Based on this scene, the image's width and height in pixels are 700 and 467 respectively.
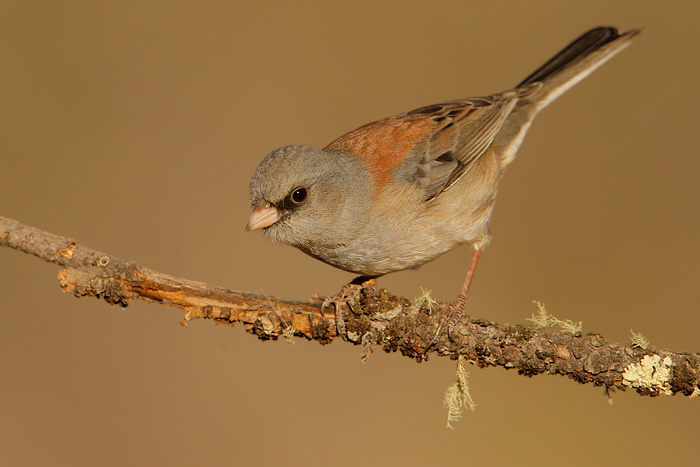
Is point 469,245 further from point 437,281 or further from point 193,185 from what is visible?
point 193,185

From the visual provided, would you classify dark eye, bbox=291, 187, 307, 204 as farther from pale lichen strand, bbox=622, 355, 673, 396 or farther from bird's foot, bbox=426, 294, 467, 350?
pale lichen strand, bbox=622, 355, 673, 396

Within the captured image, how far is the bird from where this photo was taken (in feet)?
11.4

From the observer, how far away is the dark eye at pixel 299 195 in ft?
11.3

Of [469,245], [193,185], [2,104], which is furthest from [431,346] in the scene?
[2,104]

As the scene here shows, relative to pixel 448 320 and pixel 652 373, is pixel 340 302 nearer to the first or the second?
pixel 448 320

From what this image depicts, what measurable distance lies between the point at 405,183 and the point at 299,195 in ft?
2.71

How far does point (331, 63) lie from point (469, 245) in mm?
4982

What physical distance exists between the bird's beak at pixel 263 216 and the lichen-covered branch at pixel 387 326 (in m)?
0.43

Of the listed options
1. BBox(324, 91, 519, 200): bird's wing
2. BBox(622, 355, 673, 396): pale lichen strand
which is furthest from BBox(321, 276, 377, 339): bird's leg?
BBox(622, 355, 673, 396): pale lichen strand

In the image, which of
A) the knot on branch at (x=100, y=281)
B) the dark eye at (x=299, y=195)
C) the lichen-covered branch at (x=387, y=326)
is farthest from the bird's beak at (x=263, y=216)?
the knot on branch at (x=100, y=281)

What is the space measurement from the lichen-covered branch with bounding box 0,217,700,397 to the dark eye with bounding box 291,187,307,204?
64 centimetres

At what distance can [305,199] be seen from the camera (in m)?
3.50

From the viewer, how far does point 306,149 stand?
141 inches

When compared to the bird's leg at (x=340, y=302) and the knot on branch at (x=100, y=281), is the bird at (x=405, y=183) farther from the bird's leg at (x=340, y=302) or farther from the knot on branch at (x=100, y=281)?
the knot on branch at (x=100, y=281)
